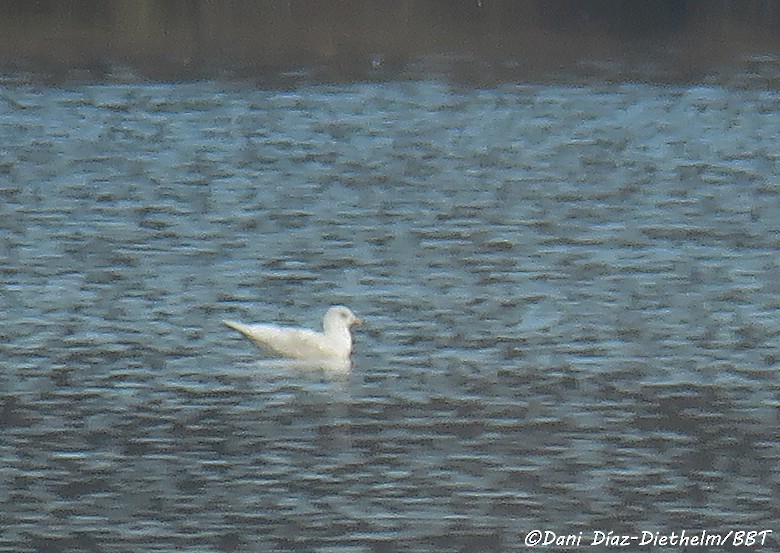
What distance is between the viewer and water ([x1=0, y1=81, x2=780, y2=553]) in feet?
37.1

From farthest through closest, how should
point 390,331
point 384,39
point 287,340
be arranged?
point 384,39 → point 390,331 → point 287,340

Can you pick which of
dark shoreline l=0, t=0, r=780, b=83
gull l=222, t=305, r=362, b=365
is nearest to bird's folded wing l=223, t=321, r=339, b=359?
gull l=222, t=305, r=362, b=365

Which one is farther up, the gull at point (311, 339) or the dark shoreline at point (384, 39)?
the gull at point (311, 339)

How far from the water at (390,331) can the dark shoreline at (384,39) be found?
567 cm

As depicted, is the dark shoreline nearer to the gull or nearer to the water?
the water

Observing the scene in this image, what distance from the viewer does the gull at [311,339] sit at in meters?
14.6

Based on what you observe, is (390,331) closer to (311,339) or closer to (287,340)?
(311,339)

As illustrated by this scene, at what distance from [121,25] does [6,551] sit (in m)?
29.2

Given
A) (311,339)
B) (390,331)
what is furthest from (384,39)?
(311,339)

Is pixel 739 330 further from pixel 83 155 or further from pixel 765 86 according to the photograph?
pixel 765 86

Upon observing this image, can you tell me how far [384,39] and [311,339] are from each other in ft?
77.7

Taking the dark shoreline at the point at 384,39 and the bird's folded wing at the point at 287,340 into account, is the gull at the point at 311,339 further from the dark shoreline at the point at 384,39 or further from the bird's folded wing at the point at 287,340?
the dark shoreline at the point at 384,39

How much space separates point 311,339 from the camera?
579 inches

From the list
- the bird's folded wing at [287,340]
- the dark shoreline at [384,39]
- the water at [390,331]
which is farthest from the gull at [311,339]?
the dark shoreline at [384,39]
